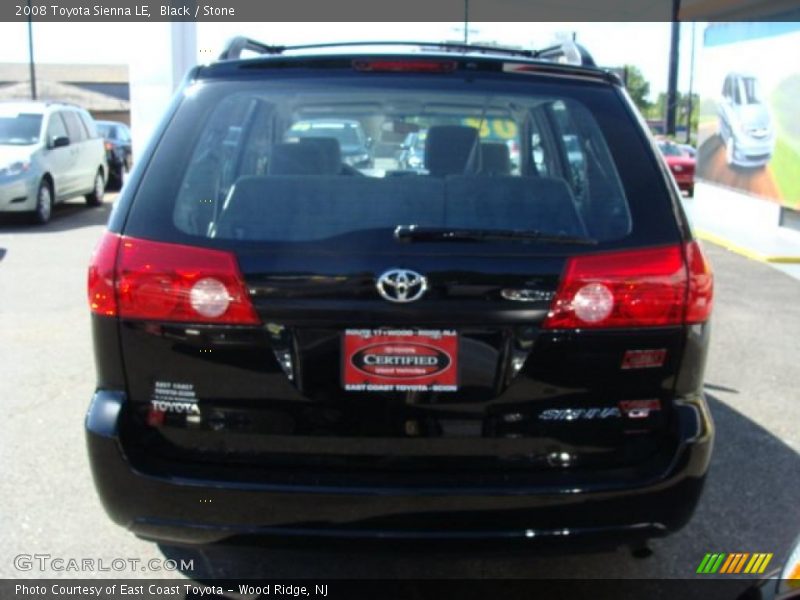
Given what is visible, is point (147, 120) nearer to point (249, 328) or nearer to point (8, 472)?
point (8, 472)

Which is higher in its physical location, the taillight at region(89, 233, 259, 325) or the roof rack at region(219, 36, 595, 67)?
the roof rack at region(219, 36, 595, 67)

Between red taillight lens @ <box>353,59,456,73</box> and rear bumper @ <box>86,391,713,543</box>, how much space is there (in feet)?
4.09

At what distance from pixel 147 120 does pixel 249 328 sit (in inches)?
335

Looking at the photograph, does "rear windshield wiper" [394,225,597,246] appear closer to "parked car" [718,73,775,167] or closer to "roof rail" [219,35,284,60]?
"roof rail" [219,35,284,60]

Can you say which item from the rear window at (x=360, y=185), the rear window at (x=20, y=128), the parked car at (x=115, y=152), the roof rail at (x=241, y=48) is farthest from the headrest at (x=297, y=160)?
the parked car at (x=115, y=152)

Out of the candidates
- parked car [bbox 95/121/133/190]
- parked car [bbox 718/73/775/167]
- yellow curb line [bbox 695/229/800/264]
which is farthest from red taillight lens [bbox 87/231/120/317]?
parked car [bbox 95/121/133/190]

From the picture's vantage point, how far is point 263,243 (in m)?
2.54

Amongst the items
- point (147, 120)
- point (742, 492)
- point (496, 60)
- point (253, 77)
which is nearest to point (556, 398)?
point (496, 60)

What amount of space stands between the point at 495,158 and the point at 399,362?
129cm

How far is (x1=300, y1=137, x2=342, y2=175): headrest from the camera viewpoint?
3.10 m

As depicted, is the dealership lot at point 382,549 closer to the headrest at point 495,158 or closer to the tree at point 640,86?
the headrest at point 495,158

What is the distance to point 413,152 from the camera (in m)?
3.70

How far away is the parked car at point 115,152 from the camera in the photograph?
20.3 meters

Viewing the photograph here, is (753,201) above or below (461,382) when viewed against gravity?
below
